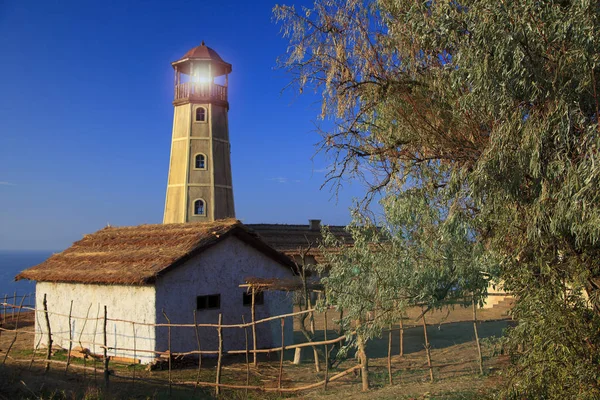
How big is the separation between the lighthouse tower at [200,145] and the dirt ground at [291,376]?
9.64 m

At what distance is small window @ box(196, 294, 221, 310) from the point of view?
1512cm

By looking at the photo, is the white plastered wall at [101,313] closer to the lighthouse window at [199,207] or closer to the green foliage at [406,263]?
the green foliage at [406,263]

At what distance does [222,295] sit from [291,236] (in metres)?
13.0

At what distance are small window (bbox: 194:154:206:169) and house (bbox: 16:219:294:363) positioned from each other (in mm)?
8240

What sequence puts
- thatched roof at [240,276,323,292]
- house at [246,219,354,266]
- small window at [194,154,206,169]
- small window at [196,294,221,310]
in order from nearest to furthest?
1. thatched roof at [240,276,323,292]
2. small window at [196,294,221,310]
3. house at [246,219,354,266]
4. small window at [194,154,206,169]

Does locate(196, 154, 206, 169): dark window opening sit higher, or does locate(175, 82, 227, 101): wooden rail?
locate(175, 82, 227, 101): wooden rail

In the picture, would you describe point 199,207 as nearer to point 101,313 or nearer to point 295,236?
point 295,236

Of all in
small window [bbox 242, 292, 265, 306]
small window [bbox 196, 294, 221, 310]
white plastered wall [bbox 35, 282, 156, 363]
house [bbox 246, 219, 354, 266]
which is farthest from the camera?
house [bbox 246, 219, 354, 266]

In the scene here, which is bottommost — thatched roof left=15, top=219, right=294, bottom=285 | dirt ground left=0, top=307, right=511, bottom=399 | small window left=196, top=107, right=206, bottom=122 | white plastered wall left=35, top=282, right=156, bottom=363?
dirt ground left=0, top=307, right=511, bottom=399

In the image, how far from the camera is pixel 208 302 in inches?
600

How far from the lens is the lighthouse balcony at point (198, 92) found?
2639 centimetres

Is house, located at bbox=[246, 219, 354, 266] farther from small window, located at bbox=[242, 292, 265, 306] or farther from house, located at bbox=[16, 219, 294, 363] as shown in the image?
house, located at bbox=[16, 219, 294, 363]

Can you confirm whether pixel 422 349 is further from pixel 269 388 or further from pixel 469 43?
pixel 469 43

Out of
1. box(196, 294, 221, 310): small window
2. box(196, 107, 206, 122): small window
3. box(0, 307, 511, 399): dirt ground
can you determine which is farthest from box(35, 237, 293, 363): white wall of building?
box(196, 107, 206, 122): small window
